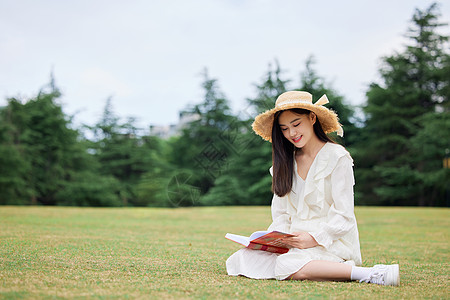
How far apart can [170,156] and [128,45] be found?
8729 millimetres

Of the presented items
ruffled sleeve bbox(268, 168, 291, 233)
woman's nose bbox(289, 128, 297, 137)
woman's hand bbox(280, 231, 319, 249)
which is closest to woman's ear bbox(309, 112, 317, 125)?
woman's nose bbox(289, 128, 297, 137)

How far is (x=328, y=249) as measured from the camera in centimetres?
322

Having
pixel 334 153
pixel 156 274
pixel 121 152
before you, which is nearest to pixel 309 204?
pixel 334 153

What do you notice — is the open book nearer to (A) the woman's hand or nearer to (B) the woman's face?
(A) the woman's hand

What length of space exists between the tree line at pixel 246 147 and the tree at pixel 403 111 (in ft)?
0.20

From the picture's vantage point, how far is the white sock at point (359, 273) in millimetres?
2990

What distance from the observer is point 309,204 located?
11.1 ft

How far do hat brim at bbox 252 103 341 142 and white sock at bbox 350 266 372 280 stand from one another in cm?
116

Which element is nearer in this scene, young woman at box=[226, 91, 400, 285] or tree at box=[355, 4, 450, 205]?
young woman at box=[226, 91, 400, 285]

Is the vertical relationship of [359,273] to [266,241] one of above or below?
below

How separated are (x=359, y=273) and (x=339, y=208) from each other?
1.52ft

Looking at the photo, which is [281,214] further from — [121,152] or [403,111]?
[121,152]

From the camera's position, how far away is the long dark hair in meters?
3.48

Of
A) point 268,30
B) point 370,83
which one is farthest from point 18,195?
point 370,83
